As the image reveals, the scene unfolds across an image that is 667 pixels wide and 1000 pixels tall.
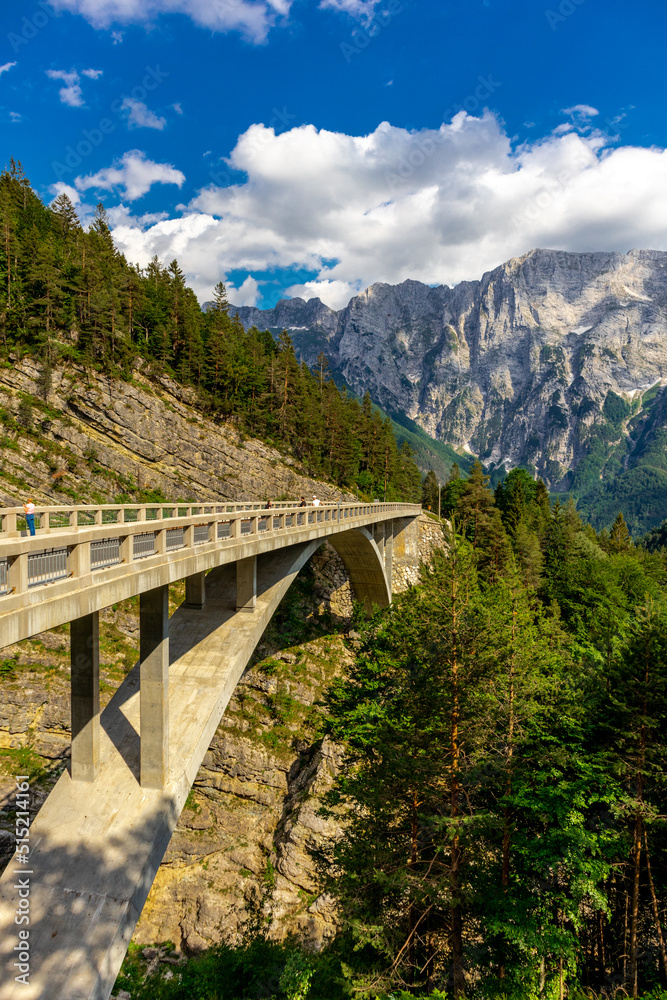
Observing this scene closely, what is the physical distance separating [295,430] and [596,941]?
43702mm

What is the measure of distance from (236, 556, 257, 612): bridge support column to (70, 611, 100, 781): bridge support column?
17.8 feet

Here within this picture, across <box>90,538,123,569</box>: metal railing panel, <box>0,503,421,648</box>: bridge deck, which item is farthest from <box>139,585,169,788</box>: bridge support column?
<box>90,538,123,569</box>: metal railing panel

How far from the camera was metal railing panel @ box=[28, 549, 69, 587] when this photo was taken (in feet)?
18.8

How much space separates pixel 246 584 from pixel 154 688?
508cm

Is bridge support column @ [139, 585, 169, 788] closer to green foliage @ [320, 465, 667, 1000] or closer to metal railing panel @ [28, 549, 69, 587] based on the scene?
metal railing panel @ [28, 549, 69, 587]

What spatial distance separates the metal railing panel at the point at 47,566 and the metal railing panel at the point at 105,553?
0.53 meters

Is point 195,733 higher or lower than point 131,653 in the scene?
higher

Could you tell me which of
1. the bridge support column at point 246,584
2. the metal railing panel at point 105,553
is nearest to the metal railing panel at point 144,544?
the metal railing panel at point 105,553

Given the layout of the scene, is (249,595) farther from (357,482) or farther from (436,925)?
(357,482)

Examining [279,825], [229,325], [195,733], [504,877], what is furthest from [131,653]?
[229,325]

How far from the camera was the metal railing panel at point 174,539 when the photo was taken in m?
9.53

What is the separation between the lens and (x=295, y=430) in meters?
50.4

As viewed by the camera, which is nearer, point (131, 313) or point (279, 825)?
point (279, 825)

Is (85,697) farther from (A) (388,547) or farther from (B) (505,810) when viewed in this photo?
(A) (388,547)
